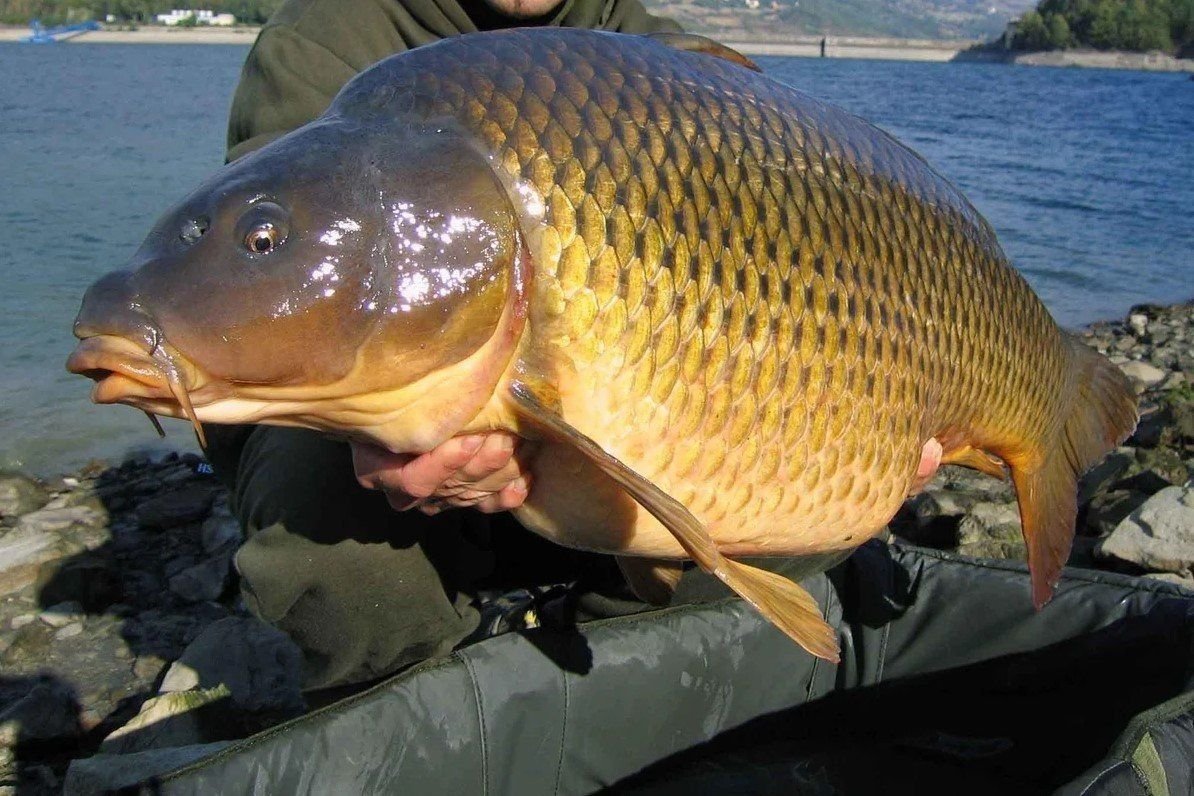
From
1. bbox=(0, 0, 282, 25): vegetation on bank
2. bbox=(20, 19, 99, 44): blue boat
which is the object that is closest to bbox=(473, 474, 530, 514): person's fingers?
bbox=(20, 19, 99, 44): blue boat

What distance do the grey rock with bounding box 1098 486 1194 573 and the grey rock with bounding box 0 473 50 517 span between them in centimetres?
289

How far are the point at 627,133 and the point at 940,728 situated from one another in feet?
4.92

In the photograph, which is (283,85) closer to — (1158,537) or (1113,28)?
(1158,537)

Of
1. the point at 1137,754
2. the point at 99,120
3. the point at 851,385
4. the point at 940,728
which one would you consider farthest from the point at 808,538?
the point at 99,120

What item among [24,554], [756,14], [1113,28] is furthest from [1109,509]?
[756,14]

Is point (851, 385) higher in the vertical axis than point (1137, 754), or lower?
higher

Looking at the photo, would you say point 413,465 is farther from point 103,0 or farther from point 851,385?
point 103,0

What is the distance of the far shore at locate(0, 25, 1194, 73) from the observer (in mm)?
41250

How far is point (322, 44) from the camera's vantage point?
1954 millimetres

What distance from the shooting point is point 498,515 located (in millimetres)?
1979

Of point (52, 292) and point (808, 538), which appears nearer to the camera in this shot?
point (808, 538)

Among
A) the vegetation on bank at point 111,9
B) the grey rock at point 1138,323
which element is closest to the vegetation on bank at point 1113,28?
the vegetation on bank at point 111,9

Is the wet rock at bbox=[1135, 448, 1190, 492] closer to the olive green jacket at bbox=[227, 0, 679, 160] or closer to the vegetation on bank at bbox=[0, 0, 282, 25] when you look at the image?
the olive green jacket at bbox=[227, 0, 679, 160]

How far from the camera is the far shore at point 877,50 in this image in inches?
1624
